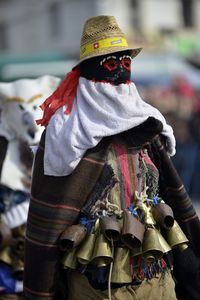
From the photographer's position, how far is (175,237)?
11.7 feet

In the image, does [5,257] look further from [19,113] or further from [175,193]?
[175,193]

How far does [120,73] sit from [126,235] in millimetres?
797

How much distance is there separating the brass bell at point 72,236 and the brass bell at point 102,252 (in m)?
0.08

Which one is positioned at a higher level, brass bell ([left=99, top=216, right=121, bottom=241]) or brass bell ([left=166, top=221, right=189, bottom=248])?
brass bell ([left=99, top=216, right=121, bottom=241])

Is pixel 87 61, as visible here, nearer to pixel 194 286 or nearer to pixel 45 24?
Answer: pixel 194 286

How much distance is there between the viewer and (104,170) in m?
3.53

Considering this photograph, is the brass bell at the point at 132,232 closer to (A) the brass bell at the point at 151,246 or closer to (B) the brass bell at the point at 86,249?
(A) the brass bell at the point at 151,246

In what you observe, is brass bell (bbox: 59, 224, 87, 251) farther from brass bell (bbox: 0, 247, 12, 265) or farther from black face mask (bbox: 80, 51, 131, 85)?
brass bell (bbox: 0, 247, 12, 265)

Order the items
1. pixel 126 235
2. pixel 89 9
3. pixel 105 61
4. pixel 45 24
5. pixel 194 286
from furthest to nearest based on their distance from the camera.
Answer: pixel 45 24 < pixel 89 9 < pixel 194 286 < pixel 105 61 < pixel 126 235

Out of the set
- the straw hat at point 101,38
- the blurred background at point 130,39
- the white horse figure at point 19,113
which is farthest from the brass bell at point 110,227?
the blurred background at point 130,39

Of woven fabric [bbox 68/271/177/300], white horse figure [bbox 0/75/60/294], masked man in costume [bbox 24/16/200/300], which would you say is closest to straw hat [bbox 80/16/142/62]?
masked man in costume [bbox 24/16/200/300]

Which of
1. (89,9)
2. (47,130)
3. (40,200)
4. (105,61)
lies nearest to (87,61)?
(105,61)

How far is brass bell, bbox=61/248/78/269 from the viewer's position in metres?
3.46

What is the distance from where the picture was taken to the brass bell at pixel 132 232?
3398mm
